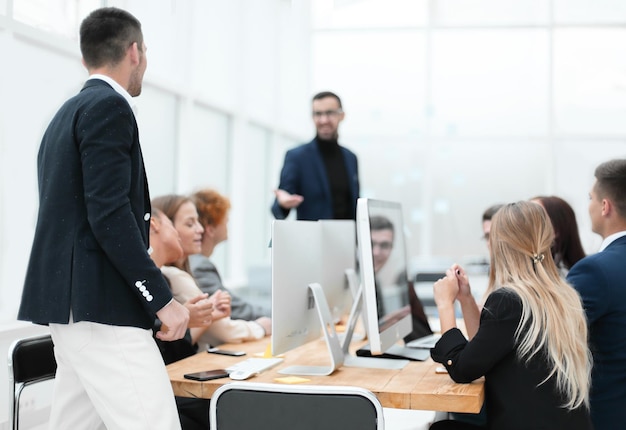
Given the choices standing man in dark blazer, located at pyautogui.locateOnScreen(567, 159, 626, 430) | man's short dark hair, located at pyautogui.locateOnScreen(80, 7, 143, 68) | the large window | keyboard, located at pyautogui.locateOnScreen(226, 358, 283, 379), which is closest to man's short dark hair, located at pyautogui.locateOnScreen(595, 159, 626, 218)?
standing man in dark blazer, located at pyautogui.locateOnScreen(567, 159, 626, 430)

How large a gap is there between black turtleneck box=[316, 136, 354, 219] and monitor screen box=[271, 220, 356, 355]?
124 cm

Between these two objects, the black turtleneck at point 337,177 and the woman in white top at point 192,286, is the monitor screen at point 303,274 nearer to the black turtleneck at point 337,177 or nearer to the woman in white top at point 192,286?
the woman in white top at point 192,286

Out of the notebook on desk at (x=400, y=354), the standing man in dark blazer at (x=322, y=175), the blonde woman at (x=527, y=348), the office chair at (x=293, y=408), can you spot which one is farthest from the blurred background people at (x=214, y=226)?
the office chair at (x=293, y=408)

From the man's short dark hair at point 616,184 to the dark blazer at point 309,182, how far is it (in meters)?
1.84

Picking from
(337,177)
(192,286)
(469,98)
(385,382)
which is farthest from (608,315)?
(469,98)

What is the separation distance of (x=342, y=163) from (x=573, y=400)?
237 centimetres

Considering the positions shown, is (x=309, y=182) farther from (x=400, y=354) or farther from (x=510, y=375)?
(x=510, y=375)

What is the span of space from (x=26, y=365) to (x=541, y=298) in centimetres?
152

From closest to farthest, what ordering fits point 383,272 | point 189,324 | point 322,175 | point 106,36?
point 106,36, point 383,272, point 189,324, point 322,175

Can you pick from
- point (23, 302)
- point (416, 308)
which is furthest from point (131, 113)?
point (416, 308)

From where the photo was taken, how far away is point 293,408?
6.00ft

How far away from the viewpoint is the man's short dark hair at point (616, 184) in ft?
8.23

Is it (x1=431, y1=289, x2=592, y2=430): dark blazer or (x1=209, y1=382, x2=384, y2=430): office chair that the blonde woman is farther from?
(x1=209, y1=382, x2=384, y2=430): office chair

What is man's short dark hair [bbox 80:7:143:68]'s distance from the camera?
6.75 ft
